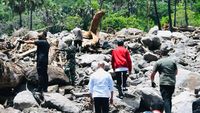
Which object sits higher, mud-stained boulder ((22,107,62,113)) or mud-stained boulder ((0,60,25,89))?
mud-stained boulder ((0,60,25,89))

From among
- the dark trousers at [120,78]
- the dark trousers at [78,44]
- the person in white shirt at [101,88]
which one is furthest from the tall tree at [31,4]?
the person in white shirt at [101,88]

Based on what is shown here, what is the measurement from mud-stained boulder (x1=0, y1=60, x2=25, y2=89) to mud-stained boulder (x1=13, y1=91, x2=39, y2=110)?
37.0 inches

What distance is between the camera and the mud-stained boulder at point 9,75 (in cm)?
1358

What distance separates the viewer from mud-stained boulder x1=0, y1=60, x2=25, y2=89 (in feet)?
44.5

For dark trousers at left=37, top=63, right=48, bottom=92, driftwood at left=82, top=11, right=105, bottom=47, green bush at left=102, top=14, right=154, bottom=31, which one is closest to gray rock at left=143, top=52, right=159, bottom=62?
driftwood at left=82, top=11, right=105, bottom=47

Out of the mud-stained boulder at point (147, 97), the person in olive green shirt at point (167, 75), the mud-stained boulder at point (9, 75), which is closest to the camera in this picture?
the person in olive green shirt at point (167, 75)

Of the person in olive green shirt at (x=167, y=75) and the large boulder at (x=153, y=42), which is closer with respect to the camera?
the person in olive green shirt at (x=167, y=75)

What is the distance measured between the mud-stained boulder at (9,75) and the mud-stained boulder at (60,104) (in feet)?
4.49

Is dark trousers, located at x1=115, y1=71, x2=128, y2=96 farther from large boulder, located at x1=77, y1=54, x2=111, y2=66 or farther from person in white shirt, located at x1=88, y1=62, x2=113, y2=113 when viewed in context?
large boulder, located at x1=77, y1=54, x2=111, y2=66

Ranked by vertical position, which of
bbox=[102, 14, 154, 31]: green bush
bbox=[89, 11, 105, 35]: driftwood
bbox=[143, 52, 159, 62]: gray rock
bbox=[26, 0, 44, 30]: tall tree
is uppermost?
bbox=[26, 0, 44, 30]: tall tree

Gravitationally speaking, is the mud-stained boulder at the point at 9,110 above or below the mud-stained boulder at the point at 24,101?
below

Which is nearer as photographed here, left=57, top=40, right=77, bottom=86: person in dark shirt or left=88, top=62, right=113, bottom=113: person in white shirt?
left=88, top=62, right=113, bottom=113: person in white shirt

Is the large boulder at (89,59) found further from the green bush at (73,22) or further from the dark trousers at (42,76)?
the green bush at (73,22)

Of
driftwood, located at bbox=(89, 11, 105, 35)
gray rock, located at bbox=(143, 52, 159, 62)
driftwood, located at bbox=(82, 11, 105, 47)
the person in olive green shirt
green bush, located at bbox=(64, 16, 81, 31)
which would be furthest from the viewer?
green bush, located at bbox=(64, 16, 81, 31)
